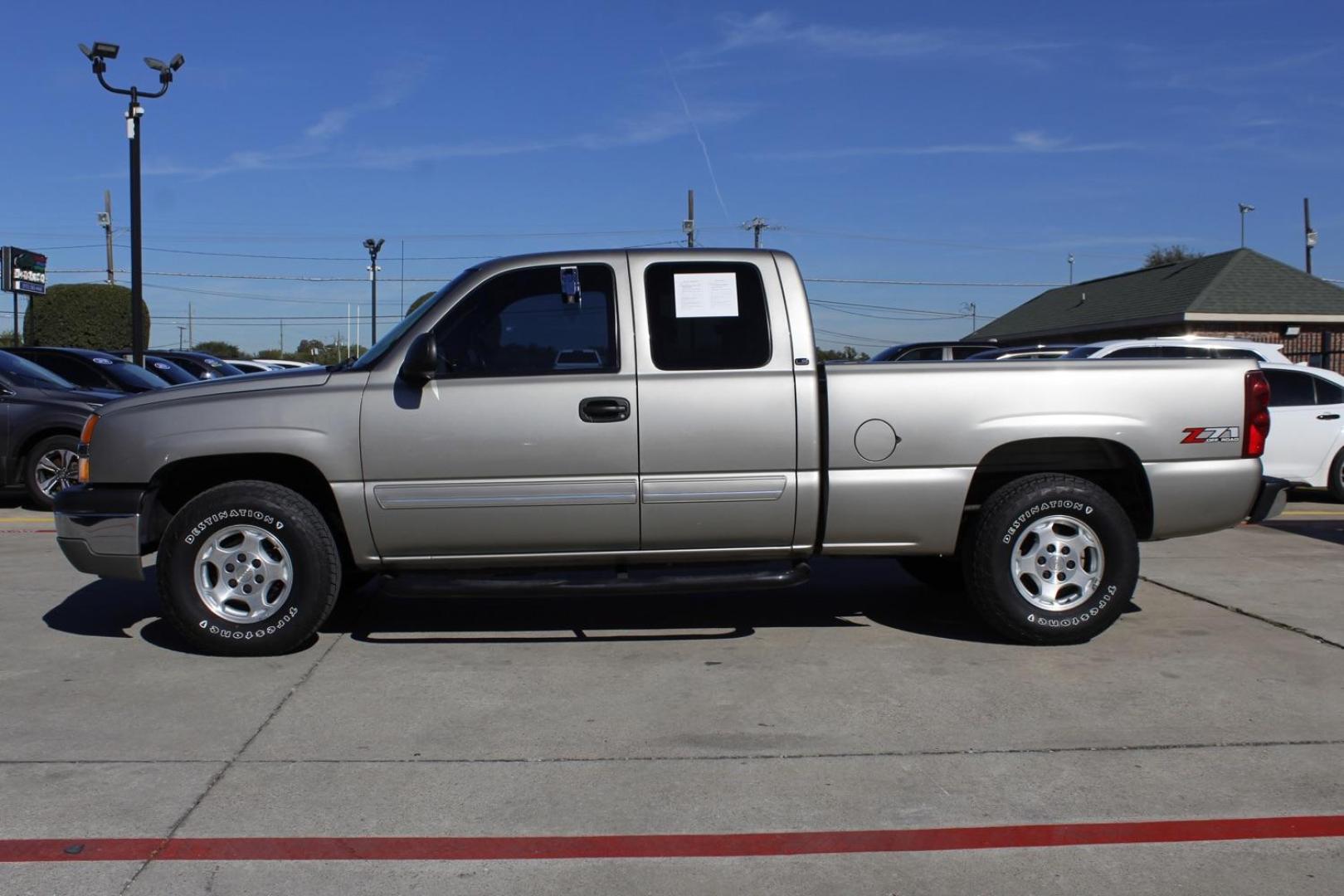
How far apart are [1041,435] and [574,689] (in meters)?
2.63

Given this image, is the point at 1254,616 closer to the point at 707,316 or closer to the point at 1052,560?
the point at 1052,560

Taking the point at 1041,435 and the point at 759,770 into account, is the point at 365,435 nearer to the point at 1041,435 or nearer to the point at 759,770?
the point at 759,770

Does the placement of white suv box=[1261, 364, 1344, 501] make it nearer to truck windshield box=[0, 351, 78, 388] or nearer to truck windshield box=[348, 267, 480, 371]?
truck windshield box=[348, 267, 480, 371]

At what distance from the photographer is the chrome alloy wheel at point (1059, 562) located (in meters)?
5.92

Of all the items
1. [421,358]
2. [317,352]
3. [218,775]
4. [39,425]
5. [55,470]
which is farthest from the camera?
[317,352]

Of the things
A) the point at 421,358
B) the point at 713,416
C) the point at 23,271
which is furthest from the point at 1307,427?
the point at 23,271

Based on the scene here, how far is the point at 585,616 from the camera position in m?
6.77

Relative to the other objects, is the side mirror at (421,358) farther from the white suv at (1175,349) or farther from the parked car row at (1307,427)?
the white suv at (1175,349)

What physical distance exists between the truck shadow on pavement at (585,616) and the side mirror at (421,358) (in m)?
1.42

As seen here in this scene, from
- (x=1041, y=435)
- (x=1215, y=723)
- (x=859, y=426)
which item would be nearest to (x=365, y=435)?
(x=859, y=426)

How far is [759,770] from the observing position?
430 centimetres

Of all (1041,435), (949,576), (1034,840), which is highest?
(1041,435)

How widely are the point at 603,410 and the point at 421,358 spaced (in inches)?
35.4

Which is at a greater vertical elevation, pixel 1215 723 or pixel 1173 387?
pixel 1173 387
